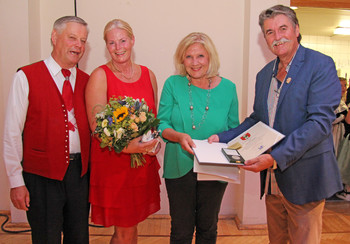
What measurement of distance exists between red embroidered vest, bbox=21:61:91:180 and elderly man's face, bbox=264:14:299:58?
1.43 meters

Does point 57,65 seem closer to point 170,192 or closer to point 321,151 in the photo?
point 170,192

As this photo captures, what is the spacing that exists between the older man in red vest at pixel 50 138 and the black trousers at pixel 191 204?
0.69 meters

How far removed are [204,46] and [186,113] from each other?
0.50m

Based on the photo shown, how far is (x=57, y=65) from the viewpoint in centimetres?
194

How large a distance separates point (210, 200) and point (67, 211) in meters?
1.04

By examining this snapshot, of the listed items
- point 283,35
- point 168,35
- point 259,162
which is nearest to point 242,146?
point 259,162

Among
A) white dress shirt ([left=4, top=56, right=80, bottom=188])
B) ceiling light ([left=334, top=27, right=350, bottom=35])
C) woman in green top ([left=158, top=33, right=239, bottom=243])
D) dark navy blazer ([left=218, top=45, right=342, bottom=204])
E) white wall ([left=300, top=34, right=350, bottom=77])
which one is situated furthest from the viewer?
white wall ([left=300, top=34, right=350, bottom=77])

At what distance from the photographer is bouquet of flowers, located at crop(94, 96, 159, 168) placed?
1801mm

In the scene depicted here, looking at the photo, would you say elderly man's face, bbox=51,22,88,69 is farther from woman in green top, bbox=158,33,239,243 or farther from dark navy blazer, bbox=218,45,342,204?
dark navy blazer, bbox=218,45,342,204

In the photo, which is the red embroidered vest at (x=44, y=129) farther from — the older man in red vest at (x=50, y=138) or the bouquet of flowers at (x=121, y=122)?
the bouquet of flowers at (x=121, y=122)

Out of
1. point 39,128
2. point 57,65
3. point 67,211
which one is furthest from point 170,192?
point 57,65

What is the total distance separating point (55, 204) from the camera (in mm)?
1907

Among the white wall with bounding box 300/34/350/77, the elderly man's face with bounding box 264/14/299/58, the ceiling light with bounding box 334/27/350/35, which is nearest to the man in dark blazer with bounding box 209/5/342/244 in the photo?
the elderly man's face with bounding box 264/14/299/58

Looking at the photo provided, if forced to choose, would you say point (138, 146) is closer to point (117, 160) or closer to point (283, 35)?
point (117, 160)
